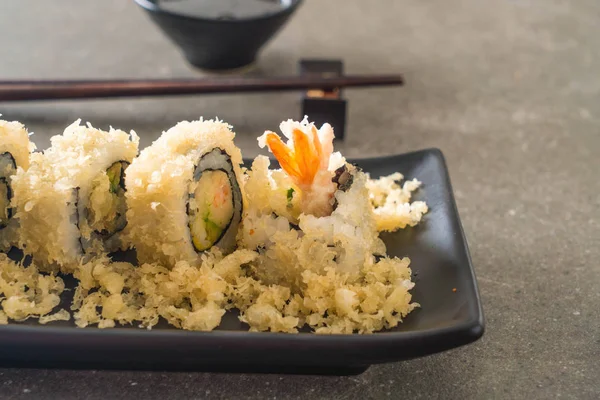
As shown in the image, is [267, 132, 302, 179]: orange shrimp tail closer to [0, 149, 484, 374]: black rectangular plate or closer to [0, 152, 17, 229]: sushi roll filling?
[0, 149, 484, 374]: black rectangular plate

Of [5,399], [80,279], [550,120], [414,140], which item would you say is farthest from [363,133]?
[5,399]

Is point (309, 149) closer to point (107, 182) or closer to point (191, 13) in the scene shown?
point (107, 182)

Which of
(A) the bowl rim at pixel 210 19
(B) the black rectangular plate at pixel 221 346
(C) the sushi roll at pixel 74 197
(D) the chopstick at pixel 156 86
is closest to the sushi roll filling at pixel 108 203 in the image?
(C) the sushi roll at pixel 74 197

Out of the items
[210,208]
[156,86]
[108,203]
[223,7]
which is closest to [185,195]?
[210,208]

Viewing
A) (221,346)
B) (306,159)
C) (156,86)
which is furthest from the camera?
(156,86)

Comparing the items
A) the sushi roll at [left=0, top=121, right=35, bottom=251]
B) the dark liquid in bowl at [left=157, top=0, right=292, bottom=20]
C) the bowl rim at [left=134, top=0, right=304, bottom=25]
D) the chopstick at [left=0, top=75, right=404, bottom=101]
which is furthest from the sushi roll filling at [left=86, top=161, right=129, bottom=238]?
the dark liquid in bowl at [left=157, top=0, right=292, bottom=20]

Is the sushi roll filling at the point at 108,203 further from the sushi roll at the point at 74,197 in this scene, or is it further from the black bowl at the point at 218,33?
the black bowl at the point at 218,33

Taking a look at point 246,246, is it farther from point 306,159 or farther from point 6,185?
point 6,185
